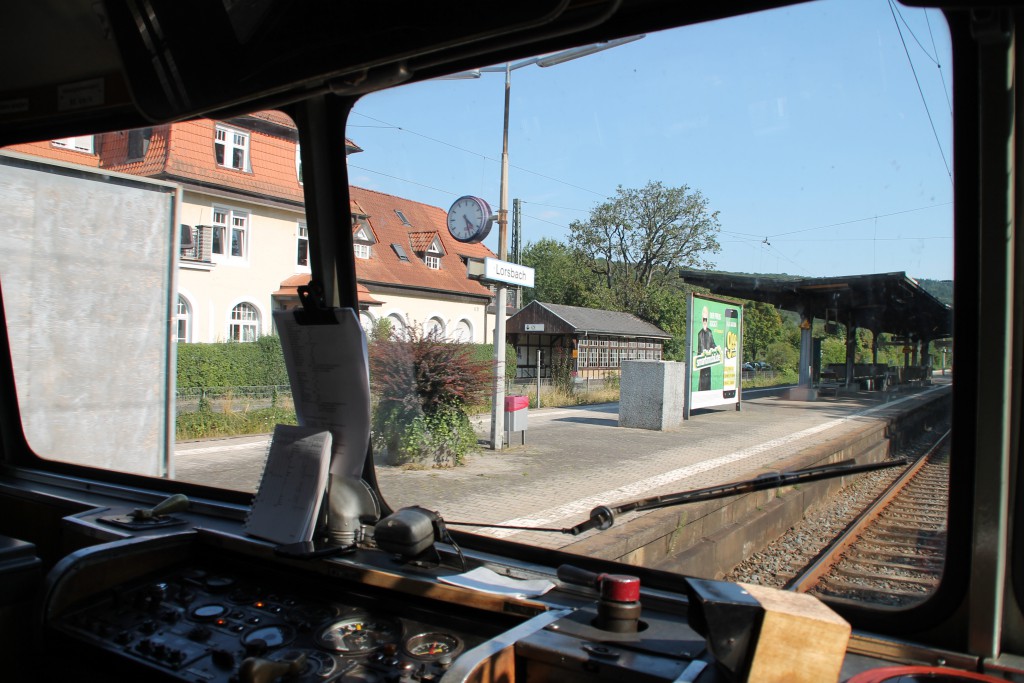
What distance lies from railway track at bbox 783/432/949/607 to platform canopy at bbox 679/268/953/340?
0.26 meters

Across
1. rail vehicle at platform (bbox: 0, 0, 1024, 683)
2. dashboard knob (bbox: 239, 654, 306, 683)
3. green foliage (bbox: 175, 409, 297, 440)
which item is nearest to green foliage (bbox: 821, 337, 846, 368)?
rail vehicle at platform (bbox: 0, 0, 1024, 683)

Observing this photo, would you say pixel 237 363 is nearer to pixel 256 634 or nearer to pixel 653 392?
pixel 256 634

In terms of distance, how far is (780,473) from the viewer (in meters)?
1.47

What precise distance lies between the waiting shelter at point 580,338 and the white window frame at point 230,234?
3.44 ft

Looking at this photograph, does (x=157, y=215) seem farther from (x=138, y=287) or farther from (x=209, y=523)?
(x=209, y=523)

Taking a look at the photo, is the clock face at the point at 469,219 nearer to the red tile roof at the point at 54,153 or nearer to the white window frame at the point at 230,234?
the white window frame at the point at 230,234

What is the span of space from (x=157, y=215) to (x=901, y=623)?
292 centimetres

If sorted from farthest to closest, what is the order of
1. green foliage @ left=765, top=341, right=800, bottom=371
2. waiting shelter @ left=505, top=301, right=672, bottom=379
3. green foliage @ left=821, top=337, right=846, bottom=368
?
waiting shelter @ left=505, top=301, right=672, bottom=379
green foliage @ left=765, top=341, right=800, bottom=371
green foliage @ left=821, top=337, right=846, bottom=368

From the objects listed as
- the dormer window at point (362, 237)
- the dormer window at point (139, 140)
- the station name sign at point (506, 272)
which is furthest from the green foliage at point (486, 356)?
the dormer window at point (139, 140)

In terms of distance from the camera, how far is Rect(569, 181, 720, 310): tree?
169 cm

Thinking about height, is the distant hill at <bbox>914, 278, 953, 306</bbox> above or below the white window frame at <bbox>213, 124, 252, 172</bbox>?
below

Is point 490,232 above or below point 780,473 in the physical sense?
above

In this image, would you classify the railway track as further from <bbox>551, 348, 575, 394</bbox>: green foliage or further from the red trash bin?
the red trash bin

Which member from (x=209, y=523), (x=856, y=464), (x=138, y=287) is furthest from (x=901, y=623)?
(x=138, y=287)
